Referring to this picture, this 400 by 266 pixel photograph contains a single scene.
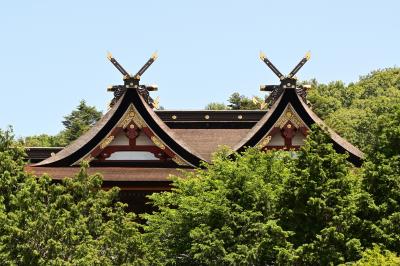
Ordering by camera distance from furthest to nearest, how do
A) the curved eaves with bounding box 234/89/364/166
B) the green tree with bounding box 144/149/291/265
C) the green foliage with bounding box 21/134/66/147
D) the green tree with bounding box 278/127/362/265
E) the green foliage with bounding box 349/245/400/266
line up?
the green foliage with bounding box 21/134/66/147 → the curved eaves with bounding box 234/89/364/166 → the green tree with bounding box 144/149/291/265 → the green tree with bounding box 278/127/362/265 → the green foliage with bounding box 349/245/400/266

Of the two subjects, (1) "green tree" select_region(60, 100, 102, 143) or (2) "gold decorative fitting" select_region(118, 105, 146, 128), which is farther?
(1) "green tree" select_region(60, 100, 102, 143)

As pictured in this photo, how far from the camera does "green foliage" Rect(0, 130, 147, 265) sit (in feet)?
71.6

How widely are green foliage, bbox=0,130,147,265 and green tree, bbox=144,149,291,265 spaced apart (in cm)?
237

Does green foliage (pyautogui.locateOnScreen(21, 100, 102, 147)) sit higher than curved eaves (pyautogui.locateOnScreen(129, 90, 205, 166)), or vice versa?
green foliage (pyautogui.locateOnScreen(21, 100, 102, 147))

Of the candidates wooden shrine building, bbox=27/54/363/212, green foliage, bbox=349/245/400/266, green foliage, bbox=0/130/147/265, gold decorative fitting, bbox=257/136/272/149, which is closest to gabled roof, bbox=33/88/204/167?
wooden shrine building, bbox=27/54/363/212

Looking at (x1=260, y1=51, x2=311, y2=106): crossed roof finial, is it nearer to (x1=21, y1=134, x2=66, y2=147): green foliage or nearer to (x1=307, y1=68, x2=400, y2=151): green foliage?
(x1=307, y1=68, x2=400, y2=151): green foliage

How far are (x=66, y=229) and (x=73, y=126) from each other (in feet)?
251

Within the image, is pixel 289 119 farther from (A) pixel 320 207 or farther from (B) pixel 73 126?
(B) pixel 73 126

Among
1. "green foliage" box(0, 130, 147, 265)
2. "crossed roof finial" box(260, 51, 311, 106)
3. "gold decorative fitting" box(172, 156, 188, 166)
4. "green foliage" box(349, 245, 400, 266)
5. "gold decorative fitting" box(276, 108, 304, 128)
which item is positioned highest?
"crossed roof finial" box(260, 51, 311, 106)

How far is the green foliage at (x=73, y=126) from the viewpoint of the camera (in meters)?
94.8

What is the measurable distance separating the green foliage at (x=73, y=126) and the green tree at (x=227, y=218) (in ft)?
218

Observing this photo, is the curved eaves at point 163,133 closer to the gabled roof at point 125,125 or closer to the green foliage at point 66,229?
the gabled roof at point 125,125

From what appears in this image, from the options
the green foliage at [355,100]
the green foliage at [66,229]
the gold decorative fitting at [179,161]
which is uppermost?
the green foliage at [355,100]

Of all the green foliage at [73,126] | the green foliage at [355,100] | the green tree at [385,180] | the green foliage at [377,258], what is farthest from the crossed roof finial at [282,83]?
the green foliage at [73,126]
